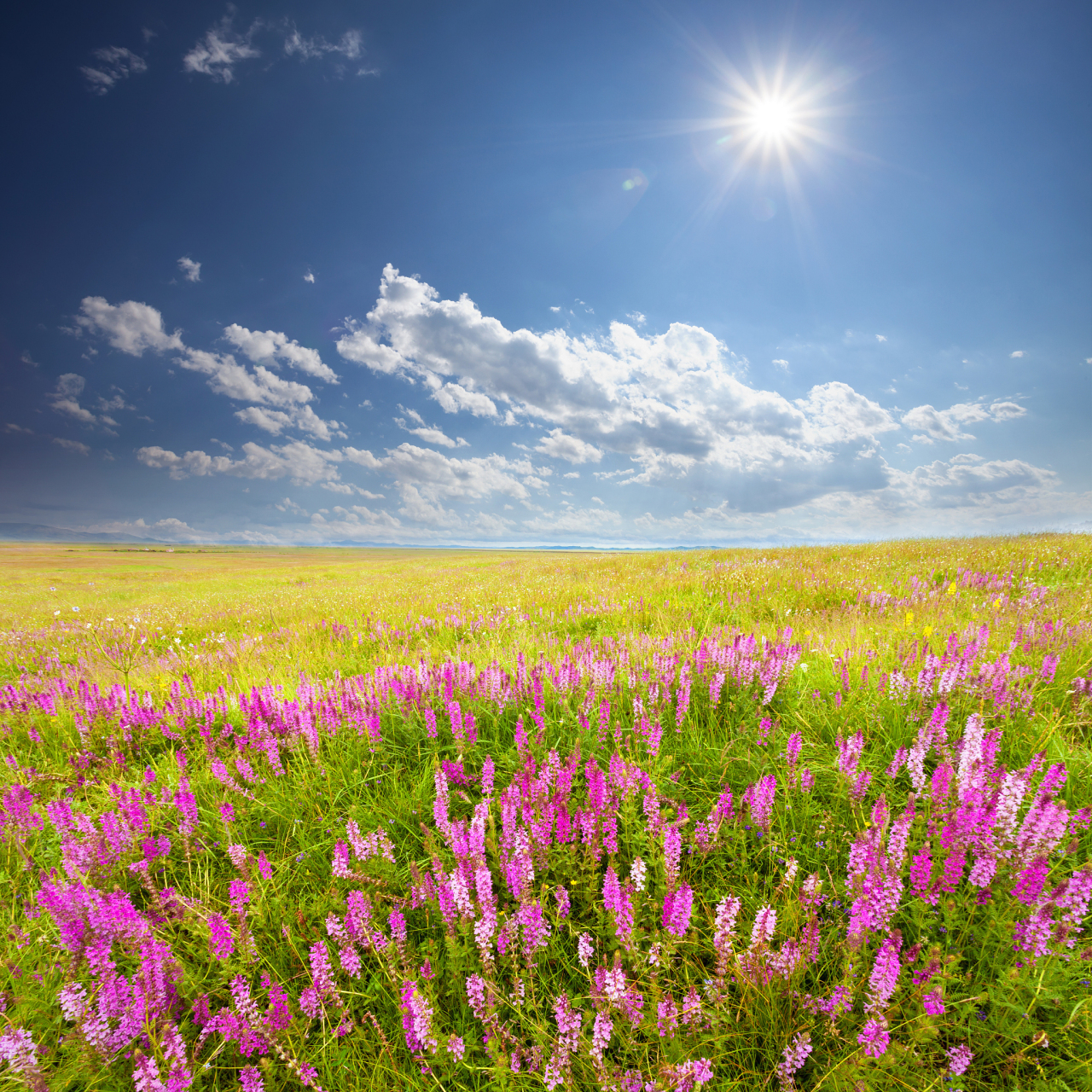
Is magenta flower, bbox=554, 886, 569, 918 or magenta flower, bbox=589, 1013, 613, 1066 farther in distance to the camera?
magenta flower, bbox=554, 886, 569, 918

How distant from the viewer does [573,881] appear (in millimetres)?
2158

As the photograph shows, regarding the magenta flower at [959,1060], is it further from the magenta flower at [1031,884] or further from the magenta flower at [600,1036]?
the magenta flower at [600,1036]

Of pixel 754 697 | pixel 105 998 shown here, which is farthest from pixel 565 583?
pixel 105 998

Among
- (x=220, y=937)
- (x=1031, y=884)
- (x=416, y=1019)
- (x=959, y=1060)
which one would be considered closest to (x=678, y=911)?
(x=959, y=1060)

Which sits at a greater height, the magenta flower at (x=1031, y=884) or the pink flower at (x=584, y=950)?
the magenta flower at (x=1031, y=884)

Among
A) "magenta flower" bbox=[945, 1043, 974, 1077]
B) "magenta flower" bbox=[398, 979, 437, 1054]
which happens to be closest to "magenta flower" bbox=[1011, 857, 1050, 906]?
"magenta flower" bbox=[945, 1043, 974, 1077]

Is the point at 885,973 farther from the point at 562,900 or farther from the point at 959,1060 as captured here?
the point at 562,900

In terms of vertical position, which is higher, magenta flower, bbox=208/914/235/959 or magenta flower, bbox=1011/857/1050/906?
magenta flower, bbox=1011/857/1050/906

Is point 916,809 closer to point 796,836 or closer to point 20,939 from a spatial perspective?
point 796,836

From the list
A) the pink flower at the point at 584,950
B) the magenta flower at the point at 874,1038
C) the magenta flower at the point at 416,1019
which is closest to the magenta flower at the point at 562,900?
the pink flower at the point at 584,950

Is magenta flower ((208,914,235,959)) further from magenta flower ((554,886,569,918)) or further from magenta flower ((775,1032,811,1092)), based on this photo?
magenta flower ((775,1032,811,1092))

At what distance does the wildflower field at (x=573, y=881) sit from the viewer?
1727 millimetres

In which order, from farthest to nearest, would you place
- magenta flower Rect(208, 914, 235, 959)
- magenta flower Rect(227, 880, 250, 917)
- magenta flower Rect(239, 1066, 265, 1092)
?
magenta flower Rect(227, 880, 250, 917) < magenta flower Rect(208, 914, 235, 959) < magenta flower Rect(239, 1066, 265, 1092)

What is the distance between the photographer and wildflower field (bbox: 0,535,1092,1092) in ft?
5.66
